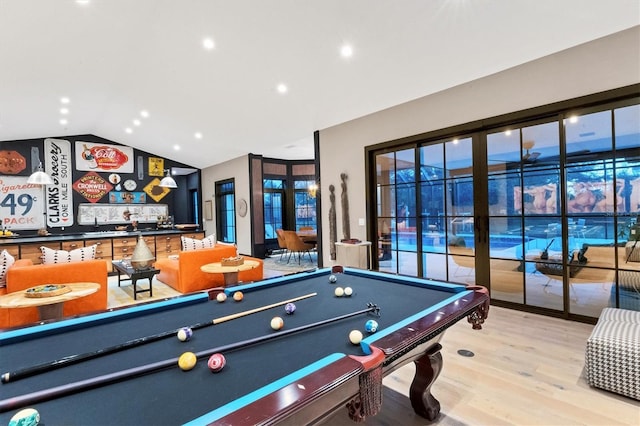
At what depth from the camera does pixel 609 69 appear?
9.95ft

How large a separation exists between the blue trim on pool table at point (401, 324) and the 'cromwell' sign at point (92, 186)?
10.4 meters

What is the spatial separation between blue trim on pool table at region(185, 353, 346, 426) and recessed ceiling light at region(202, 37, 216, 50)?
431cm

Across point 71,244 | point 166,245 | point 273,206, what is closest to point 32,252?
point 71,244

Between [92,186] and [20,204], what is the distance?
63.6 inches

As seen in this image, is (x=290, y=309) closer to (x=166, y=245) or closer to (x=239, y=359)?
(x=239, y=359)

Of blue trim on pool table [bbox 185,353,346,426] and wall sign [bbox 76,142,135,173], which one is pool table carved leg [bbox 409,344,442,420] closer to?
blue trim on pool table [bbox 185,353,346,426]

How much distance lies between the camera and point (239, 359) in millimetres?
1231

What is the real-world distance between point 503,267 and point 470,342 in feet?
4.77

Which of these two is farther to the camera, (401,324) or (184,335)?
→ (401,324)

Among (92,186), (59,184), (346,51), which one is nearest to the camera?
(346,51)

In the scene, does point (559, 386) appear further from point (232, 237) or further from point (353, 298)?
point (232, 237)

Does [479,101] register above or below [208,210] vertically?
above

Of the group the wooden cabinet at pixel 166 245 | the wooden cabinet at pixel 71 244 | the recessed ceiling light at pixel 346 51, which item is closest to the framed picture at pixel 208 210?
the wooden cabinet at pixel 166 245

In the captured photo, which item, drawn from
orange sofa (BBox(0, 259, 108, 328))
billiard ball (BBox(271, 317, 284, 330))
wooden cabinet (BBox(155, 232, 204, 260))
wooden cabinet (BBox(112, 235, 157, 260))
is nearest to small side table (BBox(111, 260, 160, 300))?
orange sofa (BBox(0, 259, 108, 328))
